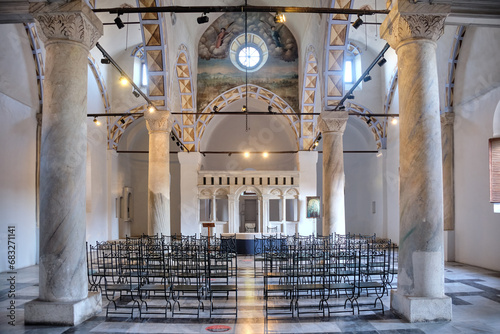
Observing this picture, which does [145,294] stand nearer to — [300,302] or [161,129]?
[300,302]

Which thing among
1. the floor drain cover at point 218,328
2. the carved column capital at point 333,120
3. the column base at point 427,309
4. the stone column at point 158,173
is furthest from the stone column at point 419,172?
the stone column at point 158,173

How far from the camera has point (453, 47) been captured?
1552 cm

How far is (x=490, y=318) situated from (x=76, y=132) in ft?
25.8

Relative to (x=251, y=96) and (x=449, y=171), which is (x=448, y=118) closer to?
(x=449, y=171)

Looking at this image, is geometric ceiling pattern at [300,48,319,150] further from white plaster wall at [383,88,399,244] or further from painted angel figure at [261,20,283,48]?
white plaster wall at [383,88,399,244]

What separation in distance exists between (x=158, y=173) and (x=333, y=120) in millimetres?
6408

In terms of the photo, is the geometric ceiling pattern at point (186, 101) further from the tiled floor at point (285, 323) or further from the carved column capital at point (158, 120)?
the tiled floor at point (285, 323)

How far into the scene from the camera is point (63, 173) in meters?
7.57

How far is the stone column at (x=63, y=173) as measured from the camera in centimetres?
735

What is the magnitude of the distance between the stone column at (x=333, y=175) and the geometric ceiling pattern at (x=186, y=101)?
7112mm

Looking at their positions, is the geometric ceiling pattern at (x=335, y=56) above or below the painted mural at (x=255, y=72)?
below

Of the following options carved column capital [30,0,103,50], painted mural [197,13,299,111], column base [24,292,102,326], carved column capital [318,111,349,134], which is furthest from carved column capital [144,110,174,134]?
column base [24,292,102,326]

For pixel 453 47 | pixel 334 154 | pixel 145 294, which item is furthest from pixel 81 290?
pixel 453 47

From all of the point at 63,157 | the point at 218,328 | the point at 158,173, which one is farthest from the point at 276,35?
the point at 218,328
